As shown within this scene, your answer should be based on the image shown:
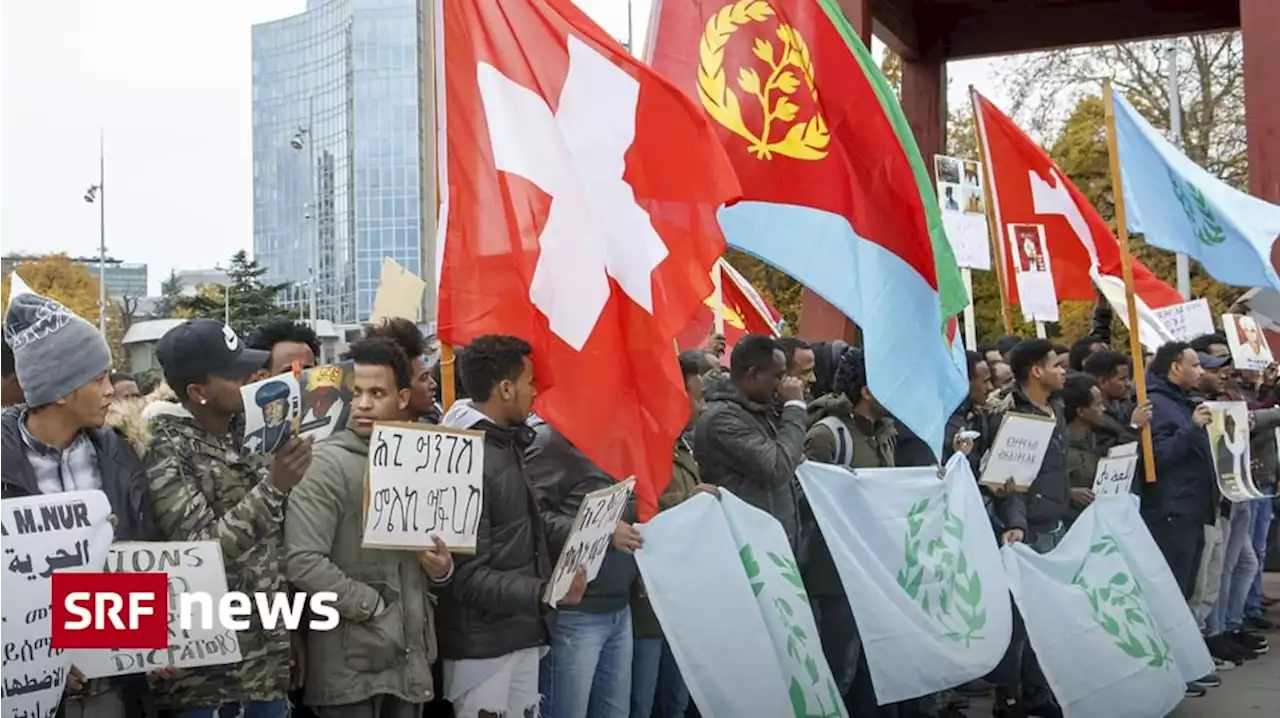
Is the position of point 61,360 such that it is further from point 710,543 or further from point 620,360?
point 710,543

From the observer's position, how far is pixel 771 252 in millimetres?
6570

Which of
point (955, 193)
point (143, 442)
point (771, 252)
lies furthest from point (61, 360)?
point (955, 193)

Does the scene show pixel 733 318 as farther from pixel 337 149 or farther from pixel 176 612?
pixel 337 149

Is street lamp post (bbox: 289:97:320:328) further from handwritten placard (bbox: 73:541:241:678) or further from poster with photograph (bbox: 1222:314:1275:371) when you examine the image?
handwritten placard (bbox: 73:541:241:678)

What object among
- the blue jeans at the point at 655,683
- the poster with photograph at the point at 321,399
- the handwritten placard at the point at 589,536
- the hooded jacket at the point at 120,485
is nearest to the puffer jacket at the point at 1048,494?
Answer: the blue jeans at the point at 655,683

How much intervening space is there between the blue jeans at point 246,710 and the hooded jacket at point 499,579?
1.87 ft

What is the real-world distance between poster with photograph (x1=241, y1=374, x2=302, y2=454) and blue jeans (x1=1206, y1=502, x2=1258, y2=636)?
7237mm

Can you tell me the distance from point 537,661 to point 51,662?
5.22 ft

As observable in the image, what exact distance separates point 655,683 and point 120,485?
9.30ft

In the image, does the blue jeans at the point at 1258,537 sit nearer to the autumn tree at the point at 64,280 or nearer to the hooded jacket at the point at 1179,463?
the hooded jacket at the point at 1179,463

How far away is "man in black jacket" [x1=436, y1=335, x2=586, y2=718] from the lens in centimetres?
446

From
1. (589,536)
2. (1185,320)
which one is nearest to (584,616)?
(589,536)

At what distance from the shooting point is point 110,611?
12.2 ft

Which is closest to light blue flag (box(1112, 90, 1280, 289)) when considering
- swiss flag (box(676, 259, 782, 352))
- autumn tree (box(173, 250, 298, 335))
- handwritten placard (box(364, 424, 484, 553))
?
swiss flag (box(676, 259, 782, 352))
